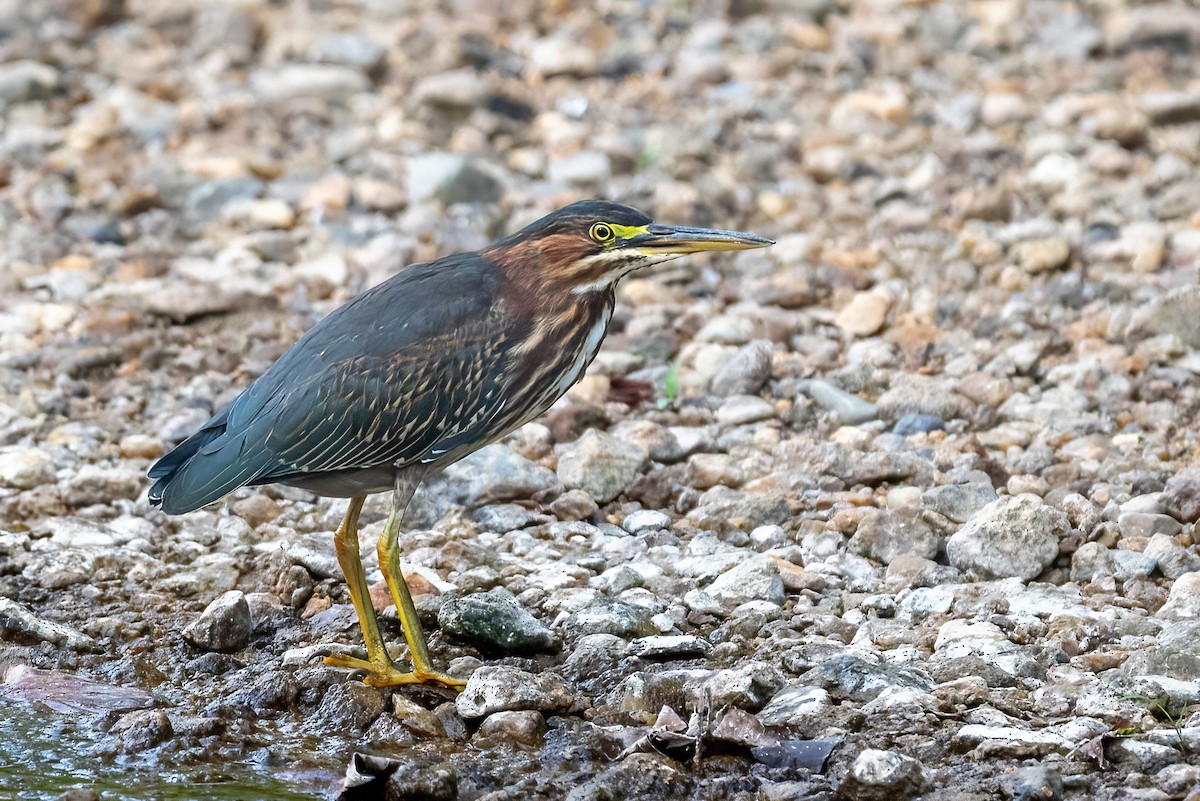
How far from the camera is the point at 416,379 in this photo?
5.50 metres

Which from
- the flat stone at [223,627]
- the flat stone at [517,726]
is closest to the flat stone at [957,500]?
the flat stone at [517,726]

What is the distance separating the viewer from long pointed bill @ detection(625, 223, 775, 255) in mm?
5613

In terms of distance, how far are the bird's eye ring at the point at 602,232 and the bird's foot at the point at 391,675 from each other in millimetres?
1600

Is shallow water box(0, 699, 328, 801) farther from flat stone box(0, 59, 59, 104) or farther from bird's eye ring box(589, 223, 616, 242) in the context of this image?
flat stone box(0, 59, 59, 104)

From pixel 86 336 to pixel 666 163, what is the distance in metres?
3.65

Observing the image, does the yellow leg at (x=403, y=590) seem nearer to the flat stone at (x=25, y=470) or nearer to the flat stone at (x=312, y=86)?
the flat stone at (x=25, y=470)

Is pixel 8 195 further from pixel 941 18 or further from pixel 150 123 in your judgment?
pixel 941 18

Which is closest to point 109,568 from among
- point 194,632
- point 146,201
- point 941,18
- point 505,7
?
point 194,632

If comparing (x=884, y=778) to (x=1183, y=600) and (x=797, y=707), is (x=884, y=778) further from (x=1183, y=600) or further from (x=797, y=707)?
(x=1183, y=600)

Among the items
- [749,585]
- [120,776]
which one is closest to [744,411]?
[749,585]

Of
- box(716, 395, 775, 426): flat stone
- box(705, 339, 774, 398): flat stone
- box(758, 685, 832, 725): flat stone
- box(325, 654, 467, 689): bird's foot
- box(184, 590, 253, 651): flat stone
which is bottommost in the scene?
box(758, 685, 832, 725): flat stone

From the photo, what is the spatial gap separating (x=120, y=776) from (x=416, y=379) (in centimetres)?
160

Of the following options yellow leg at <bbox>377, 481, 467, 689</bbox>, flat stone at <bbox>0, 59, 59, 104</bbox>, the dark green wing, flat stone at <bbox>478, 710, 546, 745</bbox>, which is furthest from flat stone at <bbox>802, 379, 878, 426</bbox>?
flat stone at <bbox>0, 59, 59, 104</bbox>

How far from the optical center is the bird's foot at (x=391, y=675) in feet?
17.4
